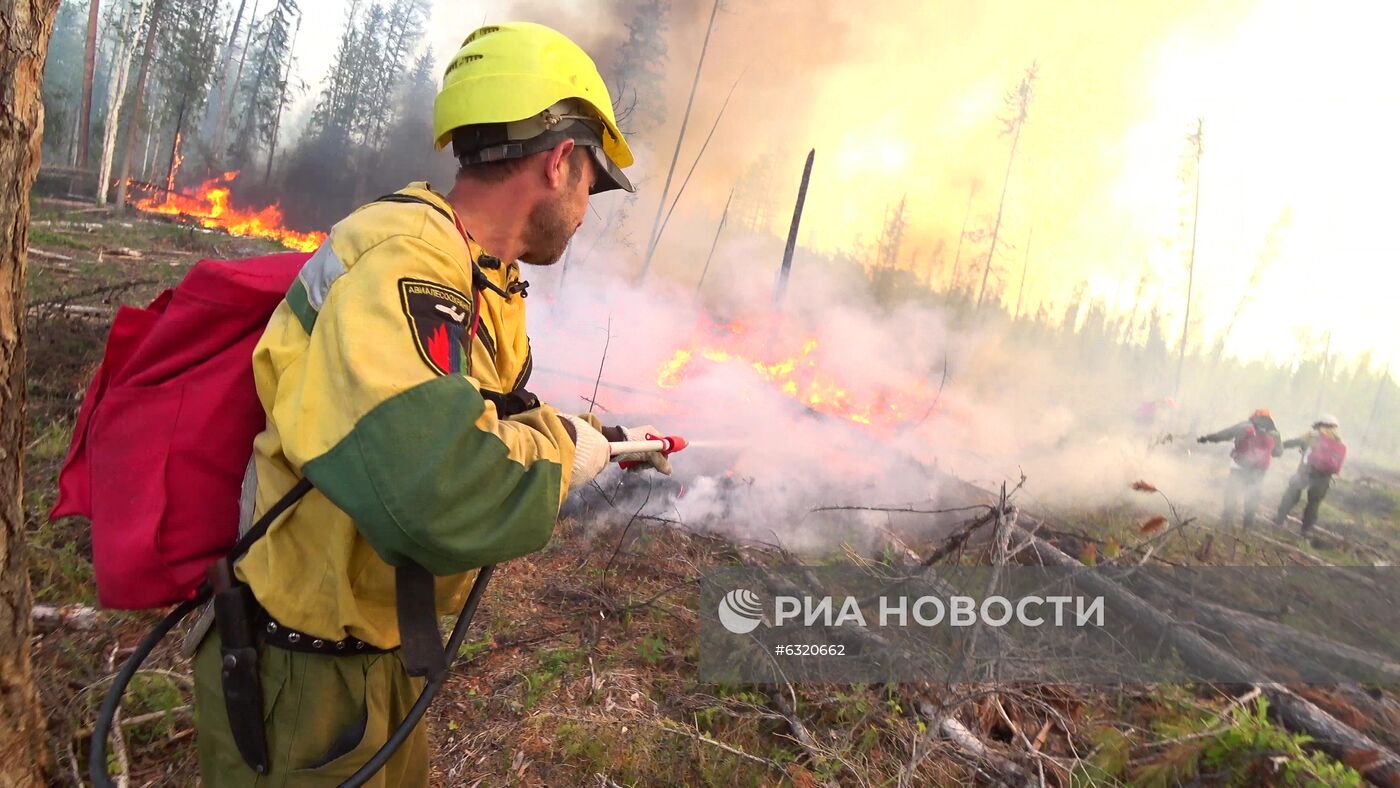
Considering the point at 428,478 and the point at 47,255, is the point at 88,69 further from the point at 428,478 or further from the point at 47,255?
the point at 428,478

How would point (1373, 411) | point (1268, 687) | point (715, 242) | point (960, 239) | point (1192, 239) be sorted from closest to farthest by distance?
1. point (1268, 687)
2. point (1192, 239)
3. point (960, 239)
4. point (715, 242)
5. point (1373, 411)

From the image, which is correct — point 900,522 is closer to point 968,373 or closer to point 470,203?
point 470,203

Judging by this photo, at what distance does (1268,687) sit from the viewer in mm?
4094

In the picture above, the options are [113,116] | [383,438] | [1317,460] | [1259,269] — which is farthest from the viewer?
[113,116]

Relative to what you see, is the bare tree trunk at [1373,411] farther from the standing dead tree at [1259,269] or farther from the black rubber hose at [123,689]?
the black rubber hose at [123,689]

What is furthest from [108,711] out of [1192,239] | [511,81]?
[1192,239]

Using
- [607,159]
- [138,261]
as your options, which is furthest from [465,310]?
[138,261]

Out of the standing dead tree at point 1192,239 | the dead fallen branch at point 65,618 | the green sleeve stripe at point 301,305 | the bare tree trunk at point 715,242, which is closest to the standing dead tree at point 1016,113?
the standing dead tree at point 1192,239

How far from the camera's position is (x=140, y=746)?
2.79 metres

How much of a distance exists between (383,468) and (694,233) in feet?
73.3

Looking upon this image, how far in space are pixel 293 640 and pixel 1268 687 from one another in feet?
18.8

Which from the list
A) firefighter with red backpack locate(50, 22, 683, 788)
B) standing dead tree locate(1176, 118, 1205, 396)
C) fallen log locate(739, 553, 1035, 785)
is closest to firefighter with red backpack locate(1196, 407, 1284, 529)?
standing dead tree locate(1176, 118, 1205, 396)

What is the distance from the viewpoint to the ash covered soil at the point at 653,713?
3.04 m

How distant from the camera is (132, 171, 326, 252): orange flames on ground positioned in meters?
21.9
